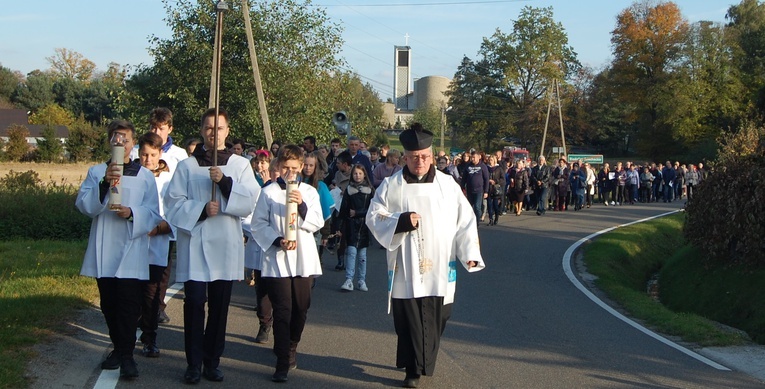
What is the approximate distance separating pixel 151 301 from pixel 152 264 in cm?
34

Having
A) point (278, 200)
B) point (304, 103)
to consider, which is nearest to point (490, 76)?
point (304, 103)

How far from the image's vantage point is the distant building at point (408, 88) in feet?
443

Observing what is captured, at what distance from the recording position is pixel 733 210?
15.1 meters

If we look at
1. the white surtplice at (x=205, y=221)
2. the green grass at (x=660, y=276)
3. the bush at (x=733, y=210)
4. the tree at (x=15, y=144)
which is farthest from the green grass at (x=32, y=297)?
the tree at (x=15, y=144)

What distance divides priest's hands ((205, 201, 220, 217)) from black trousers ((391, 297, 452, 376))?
1.59m

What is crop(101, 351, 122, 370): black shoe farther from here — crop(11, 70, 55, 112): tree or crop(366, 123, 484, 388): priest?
crop(11, 70, 55, 112): tree

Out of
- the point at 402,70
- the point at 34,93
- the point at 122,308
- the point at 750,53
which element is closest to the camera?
the point at 122,308

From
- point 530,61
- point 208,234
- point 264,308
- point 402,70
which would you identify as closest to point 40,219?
point 264,308

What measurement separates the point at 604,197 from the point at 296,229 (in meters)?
28.8

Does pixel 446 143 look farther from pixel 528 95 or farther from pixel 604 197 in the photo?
pixel 604 197

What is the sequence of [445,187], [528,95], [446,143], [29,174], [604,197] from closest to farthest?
[445,187] < [29,174] < [604,197] < [528,95] < [446,143]

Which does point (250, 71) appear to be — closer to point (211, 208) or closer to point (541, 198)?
point (541, 198)

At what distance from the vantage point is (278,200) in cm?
718

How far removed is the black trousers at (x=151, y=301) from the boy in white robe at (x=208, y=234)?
79 cm
